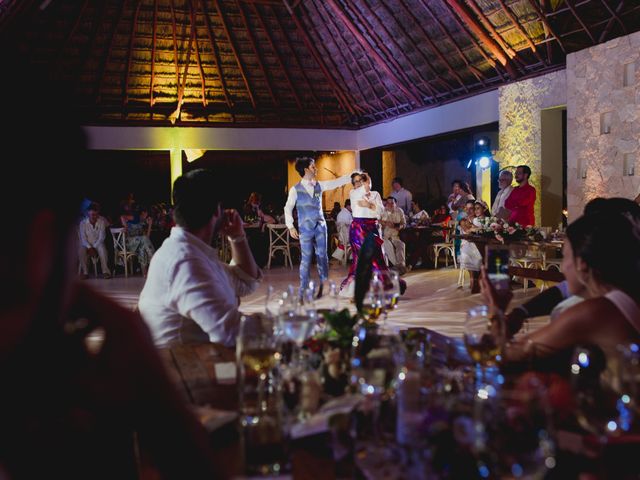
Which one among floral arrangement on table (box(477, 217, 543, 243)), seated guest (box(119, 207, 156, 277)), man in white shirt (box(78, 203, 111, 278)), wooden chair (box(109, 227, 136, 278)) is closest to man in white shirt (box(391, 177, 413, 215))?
seated guest (box(119, 207, 156, 277))

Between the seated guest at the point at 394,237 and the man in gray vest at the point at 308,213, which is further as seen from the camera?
the seated guest at the point at 394,237

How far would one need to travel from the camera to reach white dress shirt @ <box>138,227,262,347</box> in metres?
2.43

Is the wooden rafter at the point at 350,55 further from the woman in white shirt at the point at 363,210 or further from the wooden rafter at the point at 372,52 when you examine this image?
the woman in white shirt at the point at 363,210

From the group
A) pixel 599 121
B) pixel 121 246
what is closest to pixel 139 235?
pixel 121 246

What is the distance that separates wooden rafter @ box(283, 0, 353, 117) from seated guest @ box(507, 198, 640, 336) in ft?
34.8

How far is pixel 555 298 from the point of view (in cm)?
281

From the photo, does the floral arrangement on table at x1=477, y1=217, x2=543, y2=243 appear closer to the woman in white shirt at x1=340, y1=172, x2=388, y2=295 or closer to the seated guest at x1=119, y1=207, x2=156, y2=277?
the woman in white shirt at x1=340, y1=172, x2=388, y2=295

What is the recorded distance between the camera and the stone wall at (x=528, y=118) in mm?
9297

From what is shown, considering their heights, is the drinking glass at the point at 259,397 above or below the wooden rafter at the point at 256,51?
below

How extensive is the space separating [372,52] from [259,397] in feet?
39.6

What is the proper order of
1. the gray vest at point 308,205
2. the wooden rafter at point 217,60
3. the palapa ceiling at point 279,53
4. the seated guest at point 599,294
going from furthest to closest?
1. the wooden rafter at point 217,60
2. the palapa ceiling at point 279,53
3. the gray vest at point 308,205
4. the seated guest at point 599,294

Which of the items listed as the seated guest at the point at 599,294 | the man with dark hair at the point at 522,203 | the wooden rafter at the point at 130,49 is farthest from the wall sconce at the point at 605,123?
the wooden rafter at the point at 130,49

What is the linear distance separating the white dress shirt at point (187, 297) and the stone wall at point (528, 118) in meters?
7.77

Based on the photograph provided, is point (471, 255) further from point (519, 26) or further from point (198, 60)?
point (198, 60)
